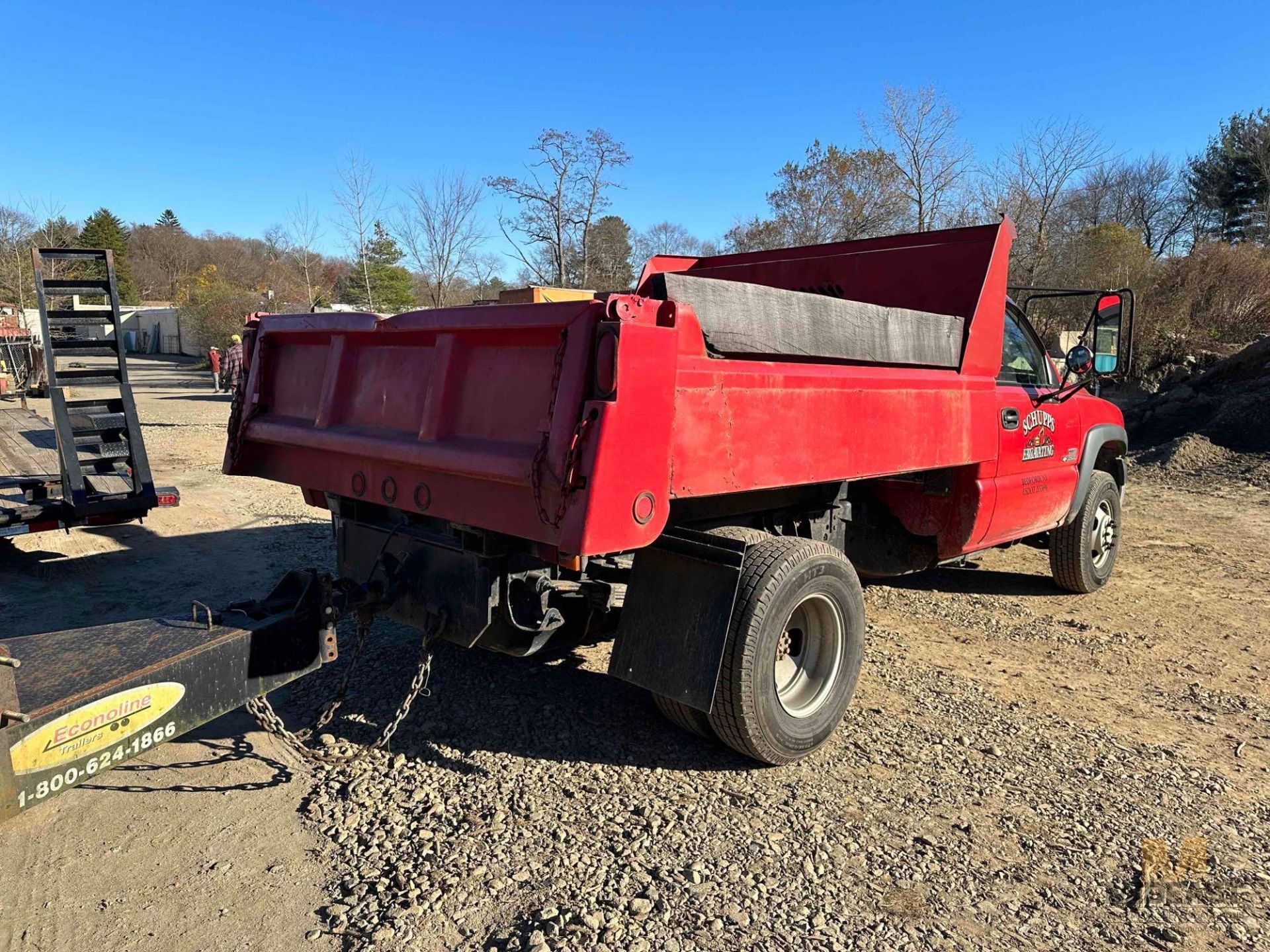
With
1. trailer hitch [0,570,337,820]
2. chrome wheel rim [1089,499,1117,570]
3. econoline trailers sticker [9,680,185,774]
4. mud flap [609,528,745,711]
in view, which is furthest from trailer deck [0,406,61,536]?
chrome wheel rim [1089,499,1117,570]

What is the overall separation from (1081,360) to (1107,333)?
207 mm

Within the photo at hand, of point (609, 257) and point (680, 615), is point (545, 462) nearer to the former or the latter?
point (680, 615)

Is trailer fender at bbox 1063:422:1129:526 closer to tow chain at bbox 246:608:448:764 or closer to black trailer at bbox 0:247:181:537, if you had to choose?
tow chain at bbox 246:608:448:764

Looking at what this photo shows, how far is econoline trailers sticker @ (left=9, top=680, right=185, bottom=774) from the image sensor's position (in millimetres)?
2250

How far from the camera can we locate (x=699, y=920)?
2.53 m

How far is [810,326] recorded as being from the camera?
345cm

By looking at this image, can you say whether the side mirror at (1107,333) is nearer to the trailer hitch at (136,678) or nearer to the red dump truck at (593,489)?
the red dump truck at (593,489)

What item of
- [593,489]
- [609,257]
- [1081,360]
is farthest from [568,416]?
[609,257]

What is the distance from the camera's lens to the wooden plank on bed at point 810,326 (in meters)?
3.02

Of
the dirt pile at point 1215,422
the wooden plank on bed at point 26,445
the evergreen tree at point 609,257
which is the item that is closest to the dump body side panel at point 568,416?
the wooden plank on bed at point 26,445

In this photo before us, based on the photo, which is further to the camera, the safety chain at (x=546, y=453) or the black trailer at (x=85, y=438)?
the black trailer at (x=85, y=438)

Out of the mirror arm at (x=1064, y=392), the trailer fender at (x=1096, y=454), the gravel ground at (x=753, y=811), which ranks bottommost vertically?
the gravel ground at (x=753, y=811)

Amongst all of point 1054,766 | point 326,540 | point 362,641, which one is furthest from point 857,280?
point 326,540

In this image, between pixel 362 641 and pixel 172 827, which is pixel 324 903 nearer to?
pixel 172 827
